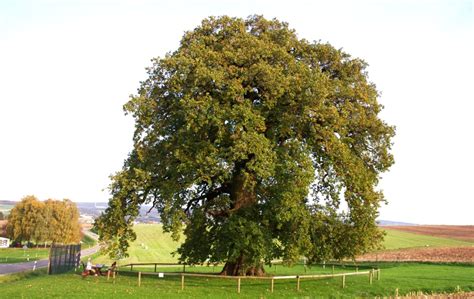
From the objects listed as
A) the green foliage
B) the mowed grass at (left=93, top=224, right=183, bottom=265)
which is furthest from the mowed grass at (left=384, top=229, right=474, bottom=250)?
the green foliage

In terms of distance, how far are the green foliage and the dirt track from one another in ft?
229

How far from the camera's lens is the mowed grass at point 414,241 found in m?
93.6

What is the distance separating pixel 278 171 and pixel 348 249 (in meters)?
8.79

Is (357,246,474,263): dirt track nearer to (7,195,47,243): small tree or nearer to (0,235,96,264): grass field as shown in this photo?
(0,235,96,264): grass field

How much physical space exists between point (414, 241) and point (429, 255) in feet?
130

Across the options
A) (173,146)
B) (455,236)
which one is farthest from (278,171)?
(455,236)

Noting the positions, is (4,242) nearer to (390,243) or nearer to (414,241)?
(390,243)

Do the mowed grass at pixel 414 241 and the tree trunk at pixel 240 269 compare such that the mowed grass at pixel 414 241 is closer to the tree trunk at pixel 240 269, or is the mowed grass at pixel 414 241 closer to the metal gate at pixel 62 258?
the metal gate at pixel 62 258

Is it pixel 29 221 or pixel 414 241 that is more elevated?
pixel 29 221

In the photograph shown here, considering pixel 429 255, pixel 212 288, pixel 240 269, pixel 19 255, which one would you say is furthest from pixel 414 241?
pixel 212 288

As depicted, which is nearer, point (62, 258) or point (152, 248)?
point (62, 258)

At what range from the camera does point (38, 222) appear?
10562 cm

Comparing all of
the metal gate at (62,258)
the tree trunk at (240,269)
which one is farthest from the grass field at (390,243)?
the tree trunk at (240,269)

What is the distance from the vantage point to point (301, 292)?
29.5m
